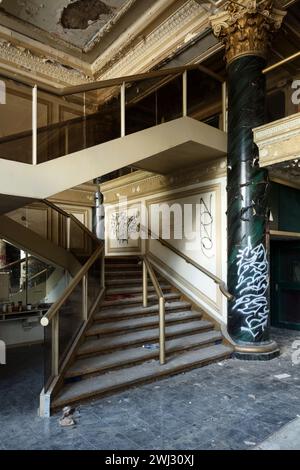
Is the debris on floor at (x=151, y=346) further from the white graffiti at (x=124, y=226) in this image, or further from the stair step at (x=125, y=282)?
the white graffiti at (x=124, y=226)

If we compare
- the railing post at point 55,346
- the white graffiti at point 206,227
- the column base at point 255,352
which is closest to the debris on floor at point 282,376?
the column base at point 255,352

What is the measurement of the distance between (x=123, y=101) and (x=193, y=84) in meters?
2.36

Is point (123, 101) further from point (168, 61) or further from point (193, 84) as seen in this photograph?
point (168, 61)

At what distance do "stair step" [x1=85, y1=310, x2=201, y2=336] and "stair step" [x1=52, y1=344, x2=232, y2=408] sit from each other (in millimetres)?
667

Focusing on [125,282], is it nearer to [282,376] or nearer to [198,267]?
[198,267]

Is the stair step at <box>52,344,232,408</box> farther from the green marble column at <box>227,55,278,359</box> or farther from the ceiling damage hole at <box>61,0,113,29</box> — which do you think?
the ceiling damage hole at <box>61,0,113,29</box>

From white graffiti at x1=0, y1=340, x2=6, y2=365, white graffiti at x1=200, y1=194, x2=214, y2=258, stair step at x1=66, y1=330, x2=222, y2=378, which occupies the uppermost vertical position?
white graffiti at x1=200, y1=194, x2=214, y2=258

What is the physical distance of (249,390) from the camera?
12.6 feet

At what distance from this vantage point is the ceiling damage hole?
20.2 feet

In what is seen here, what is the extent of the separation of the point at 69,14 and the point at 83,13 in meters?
0.28

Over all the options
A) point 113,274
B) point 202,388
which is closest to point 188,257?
point 113,274

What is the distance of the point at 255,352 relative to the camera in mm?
4938

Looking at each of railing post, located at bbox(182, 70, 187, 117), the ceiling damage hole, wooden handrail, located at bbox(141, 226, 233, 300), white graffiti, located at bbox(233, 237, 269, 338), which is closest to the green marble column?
white graffiti, located at bbox(233, 237, 269, 338)

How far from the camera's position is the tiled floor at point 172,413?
9.05 feet
